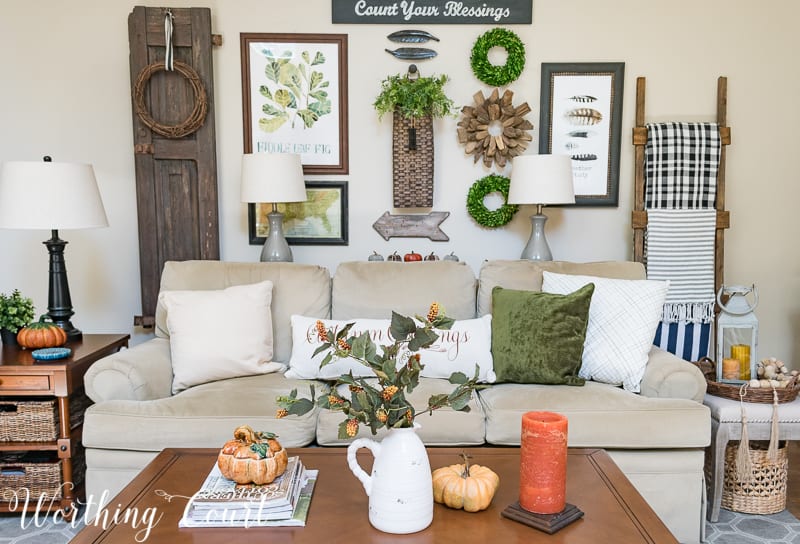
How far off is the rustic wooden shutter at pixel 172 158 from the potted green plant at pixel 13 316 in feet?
2.13

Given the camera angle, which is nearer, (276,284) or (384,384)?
(384,384)

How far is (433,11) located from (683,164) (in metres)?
1.52

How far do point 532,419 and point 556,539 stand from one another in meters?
0.25

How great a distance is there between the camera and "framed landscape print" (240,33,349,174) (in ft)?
10.9

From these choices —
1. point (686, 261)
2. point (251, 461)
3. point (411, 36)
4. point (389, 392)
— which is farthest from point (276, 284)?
point (686, 261)

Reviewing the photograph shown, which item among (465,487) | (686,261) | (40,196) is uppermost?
(40,196)

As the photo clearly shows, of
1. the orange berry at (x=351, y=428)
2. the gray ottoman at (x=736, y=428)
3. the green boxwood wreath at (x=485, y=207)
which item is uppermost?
Result: the green boxwood wreath at (x=485, y=207)

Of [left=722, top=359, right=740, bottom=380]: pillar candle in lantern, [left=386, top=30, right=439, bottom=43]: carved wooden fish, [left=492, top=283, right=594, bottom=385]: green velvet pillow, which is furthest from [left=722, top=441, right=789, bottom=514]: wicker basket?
[left=386, top=30, right=439, bottom=43]: carved wooden fish

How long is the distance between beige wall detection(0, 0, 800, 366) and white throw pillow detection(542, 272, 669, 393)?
2.85 ft

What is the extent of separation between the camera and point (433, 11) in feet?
10.9

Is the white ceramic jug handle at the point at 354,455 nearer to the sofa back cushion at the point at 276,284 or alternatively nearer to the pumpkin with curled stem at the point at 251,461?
the pumpkin with curled stem at the point at 251,461

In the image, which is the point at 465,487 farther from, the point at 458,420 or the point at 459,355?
the point at 459,355

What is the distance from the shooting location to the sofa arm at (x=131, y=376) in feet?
7.55

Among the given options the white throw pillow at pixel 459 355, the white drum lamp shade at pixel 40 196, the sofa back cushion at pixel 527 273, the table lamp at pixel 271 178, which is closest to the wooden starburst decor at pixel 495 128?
the sofa back cushion at pixel 527 273
